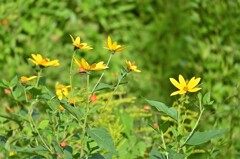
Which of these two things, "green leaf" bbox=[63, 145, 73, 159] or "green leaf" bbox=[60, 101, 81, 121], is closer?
"green leaf" bbox=[60, 101, 81, 121]

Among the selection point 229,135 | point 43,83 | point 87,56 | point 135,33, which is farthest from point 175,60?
point 43,83

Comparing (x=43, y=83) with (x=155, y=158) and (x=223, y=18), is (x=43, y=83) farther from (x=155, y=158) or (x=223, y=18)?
(x=223, y=18)

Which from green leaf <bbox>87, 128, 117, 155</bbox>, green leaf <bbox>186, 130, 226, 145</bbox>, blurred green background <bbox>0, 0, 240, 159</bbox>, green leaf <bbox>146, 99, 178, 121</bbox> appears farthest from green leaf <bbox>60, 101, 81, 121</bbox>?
blurred green background <bbox>0, 0, 240, 159</bbox>

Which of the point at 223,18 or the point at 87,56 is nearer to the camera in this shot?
the point at 223,18

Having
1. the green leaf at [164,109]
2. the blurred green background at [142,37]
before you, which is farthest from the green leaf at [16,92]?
the blurred green background at [142,37]

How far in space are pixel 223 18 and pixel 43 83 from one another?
8.50ft

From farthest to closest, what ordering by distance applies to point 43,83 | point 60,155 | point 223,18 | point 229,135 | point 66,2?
1. point 66,2
2. point 223,18
3. point 229,135
4. point 43,83
5. point 60,155

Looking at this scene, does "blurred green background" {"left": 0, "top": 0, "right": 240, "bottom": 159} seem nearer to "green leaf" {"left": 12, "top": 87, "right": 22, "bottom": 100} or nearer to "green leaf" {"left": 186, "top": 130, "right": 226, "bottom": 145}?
"green leaf" {"left": 12, "top": 87, "right": 22, "bottom": 100}

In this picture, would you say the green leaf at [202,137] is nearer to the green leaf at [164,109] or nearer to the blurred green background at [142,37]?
the green leaf at [164,109]

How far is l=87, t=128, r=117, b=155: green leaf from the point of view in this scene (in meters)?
1.83

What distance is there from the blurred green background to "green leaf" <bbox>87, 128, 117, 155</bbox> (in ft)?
6.81

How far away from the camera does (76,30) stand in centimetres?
497

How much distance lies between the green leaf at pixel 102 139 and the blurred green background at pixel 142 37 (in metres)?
2.08

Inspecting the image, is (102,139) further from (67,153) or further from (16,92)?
(16,92)
